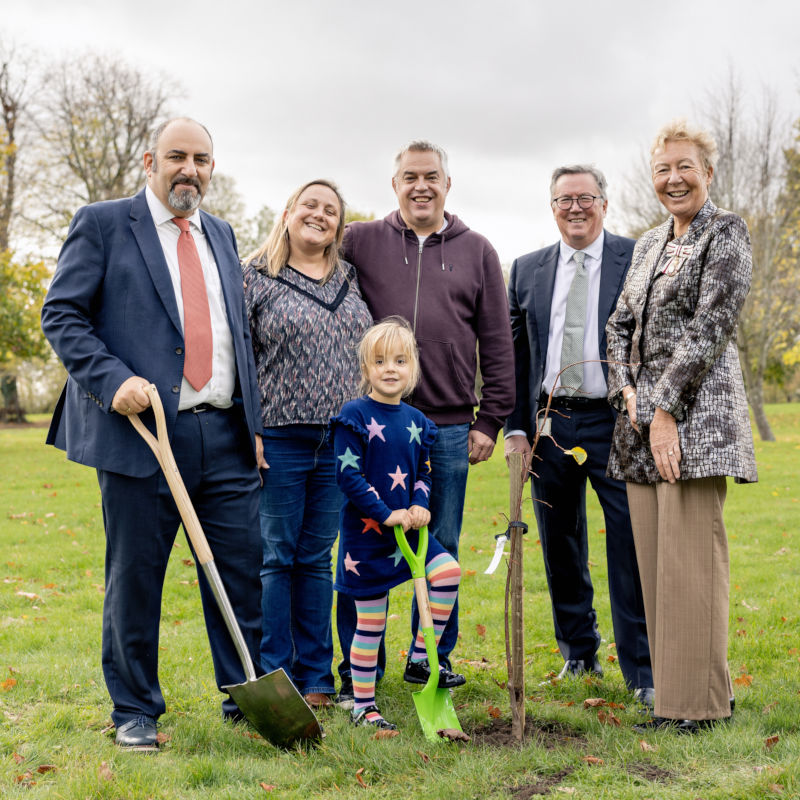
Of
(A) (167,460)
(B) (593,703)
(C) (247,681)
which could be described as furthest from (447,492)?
(A) (167,460)

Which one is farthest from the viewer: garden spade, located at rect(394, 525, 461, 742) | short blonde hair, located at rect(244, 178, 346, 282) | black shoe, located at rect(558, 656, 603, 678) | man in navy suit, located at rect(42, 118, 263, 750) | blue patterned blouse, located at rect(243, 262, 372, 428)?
black shoe, located at rect(558, 656, 603, 678)

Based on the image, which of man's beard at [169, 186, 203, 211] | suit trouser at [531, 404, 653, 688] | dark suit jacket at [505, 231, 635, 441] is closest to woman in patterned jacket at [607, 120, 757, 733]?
suit trouser at [531, 404, 653, 688]

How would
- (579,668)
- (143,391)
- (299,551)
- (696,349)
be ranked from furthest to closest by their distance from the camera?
(579,668) < (299,551) < (696,349) < (143,391)

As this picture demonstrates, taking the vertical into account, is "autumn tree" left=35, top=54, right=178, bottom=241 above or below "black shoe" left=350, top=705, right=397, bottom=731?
above

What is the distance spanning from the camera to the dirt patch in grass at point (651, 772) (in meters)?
3.10

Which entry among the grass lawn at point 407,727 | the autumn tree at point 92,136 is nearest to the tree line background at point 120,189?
the autumn tree at point 92,136

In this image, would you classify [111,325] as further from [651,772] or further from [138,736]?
[651,772]

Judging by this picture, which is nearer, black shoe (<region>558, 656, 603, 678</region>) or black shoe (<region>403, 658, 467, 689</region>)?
black shoe (<region>403, 658, 467, 689</region>)

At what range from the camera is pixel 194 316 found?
3660 mm

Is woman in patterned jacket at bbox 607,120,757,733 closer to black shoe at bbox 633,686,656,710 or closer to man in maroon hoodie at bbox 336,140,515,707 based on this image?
black shoe at bbox 633,686,656,710

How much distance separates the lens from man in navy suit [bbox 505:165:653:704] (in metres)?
4.32

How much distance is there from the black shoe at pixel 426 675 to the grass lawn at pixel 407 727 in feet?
0.59

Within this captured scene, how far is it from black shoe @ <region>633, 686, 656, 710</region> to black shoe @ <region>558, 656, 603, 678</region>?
16.5 inches

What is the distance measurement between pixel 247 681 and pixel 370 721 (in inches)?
26.4
